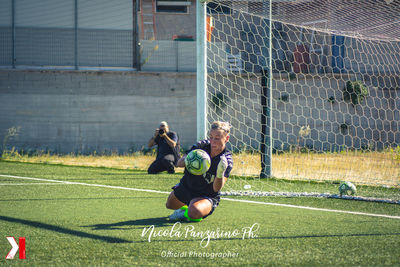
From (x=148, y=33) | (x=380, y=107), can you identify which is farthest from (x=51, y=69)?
(x=380, y=107)

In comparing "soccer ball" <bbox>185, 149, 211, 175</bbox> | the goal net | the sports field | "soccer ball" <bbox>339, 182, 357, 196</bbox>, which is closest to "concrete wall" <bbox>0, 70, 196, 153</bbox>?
the goal net

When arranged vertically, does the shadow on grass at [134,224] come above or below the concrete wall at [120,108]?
below

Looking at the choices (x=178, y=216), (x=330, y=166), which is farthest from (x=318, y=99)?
(x=178, y=216)

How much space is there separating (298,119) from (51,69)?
10.4 metres

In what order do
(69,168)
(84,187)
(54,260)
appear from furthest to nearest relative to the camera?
(69,168)
(84,187)
(54,260)

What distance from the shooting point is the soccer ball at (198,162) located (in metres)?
5.16

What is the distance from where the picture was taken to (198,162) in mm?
5152

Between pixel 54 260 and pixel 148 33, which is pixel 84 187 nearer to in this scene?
pixel 54 260

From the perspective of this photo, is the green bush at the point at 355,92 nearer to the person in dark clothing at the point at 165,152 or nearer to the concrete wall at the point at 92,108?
the person in dark clothing at the point at 165,152

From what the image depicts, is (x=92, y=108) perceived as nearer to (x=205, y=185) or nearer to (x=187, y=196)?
(x=187, y=196)

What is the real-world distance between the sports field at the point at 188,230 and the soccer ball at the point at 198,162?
0.66 m

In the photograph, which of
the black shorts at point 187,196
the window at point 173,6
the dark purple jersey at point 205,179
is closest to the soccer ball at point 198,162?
the dark purple jersey at point 205,179

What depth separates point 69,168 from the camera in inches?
464

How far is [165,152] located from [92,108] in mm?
8420
